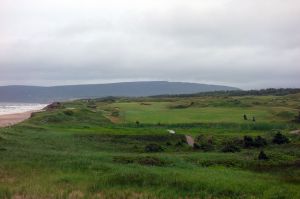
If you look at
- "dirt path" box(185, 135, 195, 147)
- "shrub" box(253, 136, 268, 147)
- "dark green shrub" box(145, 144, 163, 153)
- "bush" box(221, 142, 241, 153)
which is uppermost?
"shrub" box(253, 136, 268, 147)

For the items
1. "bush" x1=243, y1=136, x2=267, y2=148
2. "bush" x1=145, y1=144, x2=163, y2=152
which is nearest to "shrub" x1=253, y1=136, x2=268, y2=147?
"bush" x1=243, y1=136, x2=267, y2=148

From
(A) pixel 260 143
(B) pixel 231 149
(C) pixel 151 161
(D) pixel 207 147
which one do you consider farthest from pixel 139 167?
(A) pixel 260 143

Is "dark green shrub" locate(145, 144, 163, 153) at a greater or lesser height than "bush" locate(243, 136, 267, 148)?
lesser

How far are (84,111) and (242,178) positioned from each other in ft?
157

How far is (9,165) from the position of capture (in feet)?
76.1

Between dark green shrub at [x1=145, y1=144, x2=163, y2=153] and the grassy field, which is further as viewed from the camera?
dark green shrub at [x1=145, y1=144, x2=163, y2=153]

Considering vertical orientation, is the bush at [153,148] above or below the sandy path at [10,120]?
above

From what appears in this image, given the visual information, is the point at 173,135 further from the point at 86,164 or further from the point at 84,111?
the point at 84,111

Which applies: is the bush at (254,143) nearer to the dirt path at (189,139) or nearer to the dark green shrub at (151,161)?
the dirt path at (189,139)

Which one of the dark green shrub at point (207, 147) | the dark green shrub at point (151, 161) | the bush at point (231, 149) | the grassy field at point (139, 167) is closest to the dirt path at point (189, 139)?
the grassy field at point (139, 167)

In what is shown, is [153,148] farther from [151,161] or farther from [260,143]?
[151,161]

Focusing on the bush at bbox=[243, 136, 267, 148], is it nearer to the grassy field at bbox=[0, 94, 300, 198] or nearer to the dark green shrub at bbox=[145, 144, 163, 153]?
the grassy field at bbox=[0, 94, 300, 198]

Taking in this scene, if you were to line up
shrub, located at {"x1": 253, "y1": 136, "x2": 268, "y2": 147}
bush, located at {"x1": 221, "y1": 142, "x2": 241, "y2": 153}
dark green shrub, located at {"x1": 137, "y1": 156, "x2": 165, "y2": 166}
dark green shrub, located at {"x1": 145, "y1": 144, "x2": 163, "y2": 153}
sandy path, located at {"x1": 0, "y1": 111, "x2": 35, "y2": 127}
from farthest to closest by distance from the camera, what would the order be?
sandy path, located at {"x1": 0, "y1": 111, "x2": 35, "y2": 127}, shrub, located at {"x1": 253, "y1": 136, "x2": 268, "y2": 147}, dark green shrub, located at {"x1": 145, "y1": 144, "x2": 163, "y2": 153}, bush, located at {"x1": 221, "y1": 142, "x2": 241, "y2": 153}, dark green shrub, located at {"x1": 137, "y1": 156, "x2": 165, "y2": 166}

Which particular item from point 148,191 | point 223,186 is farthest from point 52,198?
point 223,186
